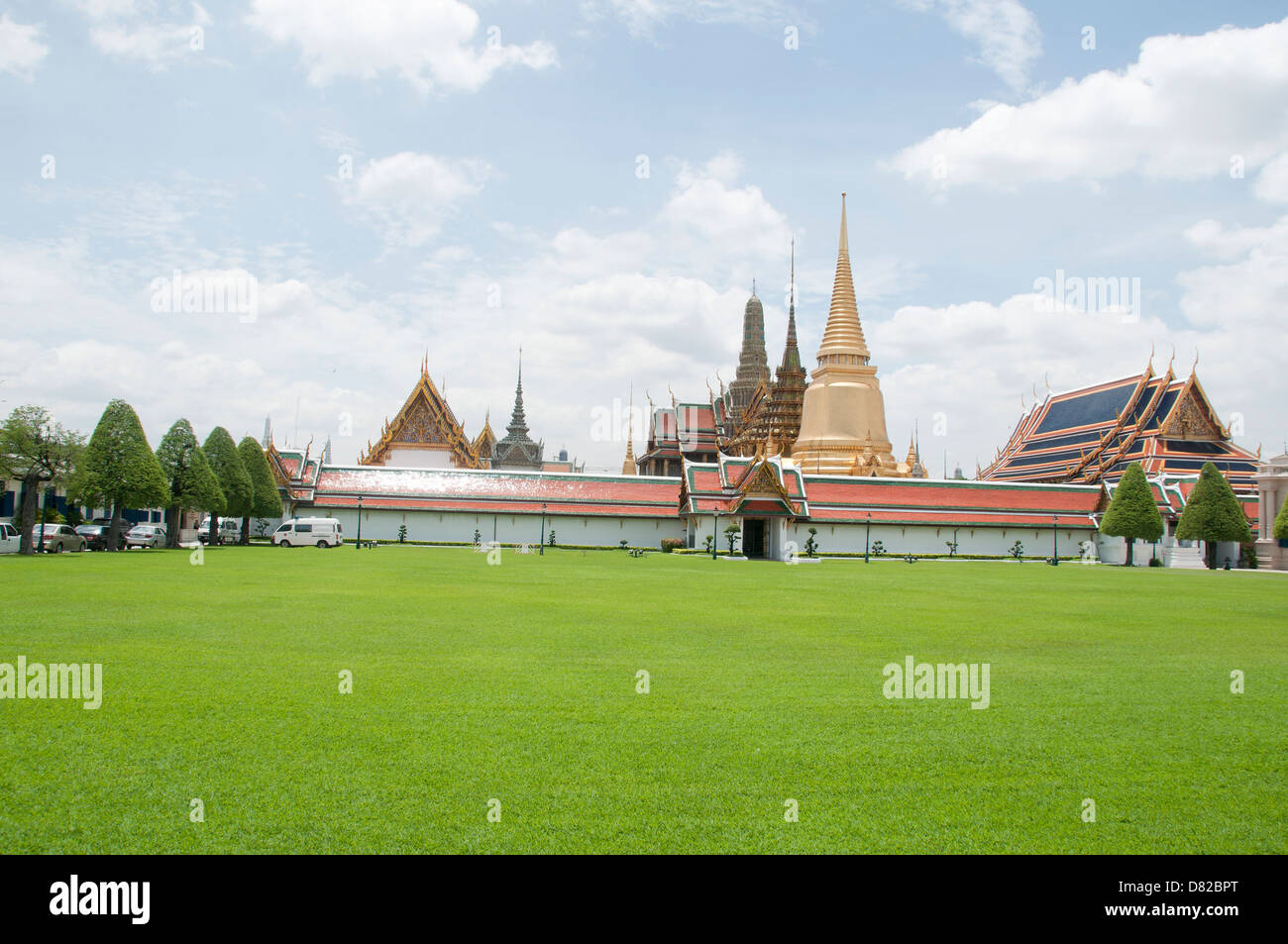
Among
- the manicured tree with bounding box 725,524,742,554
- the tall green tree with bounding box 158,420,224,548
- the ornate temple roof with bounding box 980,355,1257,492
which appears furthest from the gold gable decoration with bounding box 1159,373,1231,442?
the tall green tree with bounding box 158,420,224,548

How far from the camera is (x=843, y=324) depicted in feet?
227

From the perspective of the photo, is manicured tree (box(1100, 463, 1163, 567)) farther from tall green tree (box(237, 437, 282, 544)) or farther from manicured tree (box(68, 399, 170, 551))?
manicured tree (box(68, 399, 170, 551))

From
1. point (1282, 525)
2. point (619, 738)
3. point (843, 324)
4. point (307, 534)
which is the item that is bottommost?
point (307, 534)

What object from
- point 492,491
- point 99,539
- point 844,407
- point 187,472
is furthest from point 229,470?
point 844,407

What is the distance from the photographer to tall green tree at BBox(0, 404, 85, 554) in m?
32.7

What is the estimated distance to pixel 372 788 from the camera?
5.71 m

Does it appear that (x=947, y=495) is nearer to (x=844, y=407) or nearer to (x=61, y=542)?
(x=844, y=407)

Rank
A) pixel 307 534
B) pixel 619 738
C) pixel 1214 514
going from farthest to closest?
pixel 307 534
pixel 1214 514
pixel 619 738

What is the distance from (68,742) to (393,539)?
4849 centimetres

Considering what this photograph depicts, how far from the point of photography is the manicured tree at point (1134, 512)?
47.7 m

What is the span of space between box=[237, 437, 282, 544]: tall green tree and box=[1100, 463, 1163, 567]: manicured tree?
152ft

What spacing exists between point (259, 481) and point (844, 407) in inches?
1602
